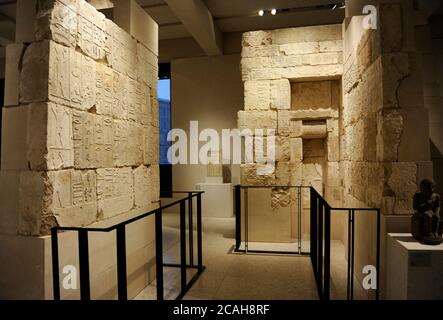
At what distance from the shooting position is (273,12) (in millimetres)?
7441

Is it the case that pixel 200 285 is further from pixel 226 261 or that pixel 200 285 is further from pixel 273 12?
pixel 273 12

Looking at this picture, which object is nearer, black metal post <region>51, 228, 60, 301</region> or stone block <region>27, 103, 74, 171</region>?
black metal post <region>51, 228, 60, 301</region>

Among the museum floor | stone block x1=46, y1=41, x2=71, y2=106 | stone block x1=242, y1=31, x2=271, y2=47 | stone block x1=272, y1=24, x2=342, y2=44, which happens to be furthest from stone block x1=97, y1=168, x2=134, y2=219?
stone block x1=272, y1=24, x2=342, y2=44

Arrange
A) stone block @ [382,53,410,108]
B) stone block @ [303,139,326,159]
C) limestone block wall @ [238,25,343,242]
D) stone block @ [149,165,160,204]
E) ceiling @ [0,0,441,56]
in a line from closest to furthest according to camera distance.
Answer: stone block @ [382,53,410,108]
stone block @ [149,165,160,204]
limestone block wall @ [238,25,343,242]
stone block @ [303,139,326,159]
ceiling @ [0,0,441,56]

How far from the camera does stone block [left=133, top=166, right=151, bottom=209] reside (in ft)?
12.6

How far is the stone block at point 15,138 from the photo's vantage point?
98.0 inches

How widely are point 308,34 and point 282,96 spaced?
1197 millimetres

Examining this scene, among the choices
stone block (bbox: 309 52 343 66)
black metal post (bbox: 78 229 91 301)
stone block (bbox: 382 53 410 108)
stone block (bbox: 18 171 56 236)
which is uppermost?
stone block (bbox: 309 52 343 66)

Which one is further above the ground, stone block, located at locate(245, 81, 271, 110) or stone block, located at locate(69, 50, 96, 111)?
stone block, located at locate(245, 81, 271, 110)

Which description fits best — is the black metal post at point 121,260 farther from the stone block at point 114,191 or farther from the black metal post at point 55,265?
the stone block at point 114,191

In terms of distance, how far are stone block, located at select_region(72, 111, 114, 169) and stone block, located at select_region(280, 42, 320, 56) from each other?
144 inches

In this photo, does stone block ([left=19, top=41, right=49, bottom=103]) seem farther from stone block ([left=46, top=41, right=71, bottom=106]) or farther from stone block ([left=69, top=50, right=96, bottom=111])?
stone block ([left=69, top=50, right=96, bottom=111])

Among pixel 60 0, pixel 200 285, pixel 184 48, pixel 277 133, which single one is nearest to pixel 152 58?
pixel 60 0

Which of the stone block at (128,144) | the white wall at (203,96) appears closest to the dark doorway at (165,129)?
the white wall at (203,96)
